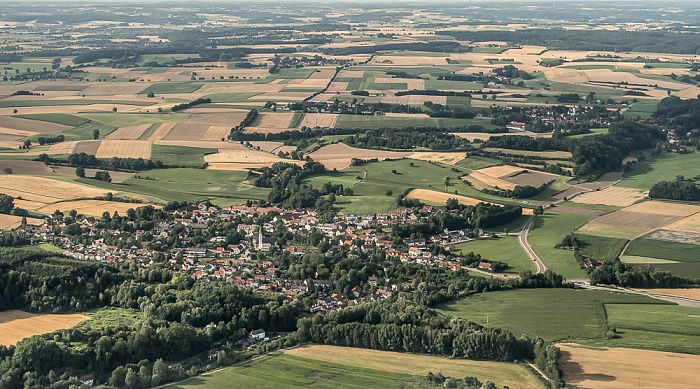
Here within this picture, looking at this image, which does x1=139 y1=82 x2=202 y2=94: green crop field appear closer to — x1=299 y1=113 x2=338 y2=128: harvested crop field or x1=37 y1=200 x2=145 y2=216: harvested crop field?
x1=299 y1=113 x2=338 y2=128: harvested crop field

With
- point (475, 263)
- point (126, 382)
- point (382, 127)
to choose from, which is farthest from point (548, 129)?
point (126, 382)

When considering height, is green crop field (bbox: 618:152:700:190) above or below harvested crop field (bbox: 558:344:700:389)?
Answer: below

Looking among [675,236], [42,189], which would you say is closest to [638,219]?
[675,236]

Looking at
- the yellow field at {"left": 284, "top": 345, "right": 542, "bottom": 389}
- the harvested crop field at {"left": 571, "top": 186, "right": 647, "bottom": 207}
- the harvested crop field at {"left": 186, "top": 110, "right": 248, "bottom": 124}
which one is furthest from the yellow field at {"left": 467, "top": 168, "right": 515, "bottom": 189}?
the yellow field at {"left": 284, "top": 345, "right": 542, "bottom": 389}

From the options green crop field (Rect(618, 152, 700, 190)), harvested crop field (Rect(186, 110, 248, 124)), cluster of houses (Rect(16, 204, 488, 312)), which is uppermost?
harvested crop field (Rect(186, 110, 248, 124))

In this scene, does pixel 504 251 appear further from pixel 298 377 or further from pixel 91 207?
pixel 91 207

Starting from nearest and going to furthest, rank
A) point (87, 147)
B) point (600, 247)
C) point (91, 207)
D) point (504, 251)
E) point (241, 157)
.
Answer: point (504, 251), point (600, 247), point (91, 207), point (241, 157), point (87, 147)

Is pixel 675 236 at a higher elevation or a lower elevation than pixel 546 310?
lower

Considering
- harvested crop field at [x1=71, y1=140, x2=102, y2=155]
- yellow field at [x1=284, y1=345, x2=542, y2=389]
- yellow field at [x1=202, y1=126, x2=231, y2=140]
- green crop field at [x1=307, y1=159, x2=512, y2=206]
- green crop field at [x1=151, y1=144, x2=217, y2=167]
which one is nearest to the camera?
yellow field at [x1=284, y1=345, x2=542, y2=389]
